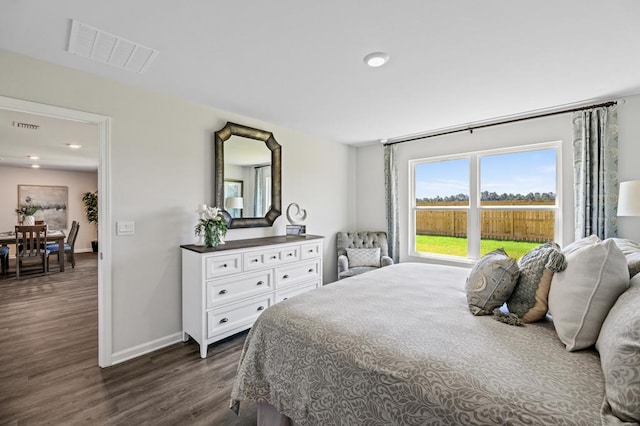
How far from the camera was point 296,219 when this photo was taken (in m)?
3.99

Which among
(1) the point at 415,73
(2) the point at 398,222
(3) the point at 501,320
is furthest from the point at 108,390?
(2) the point at 398,222

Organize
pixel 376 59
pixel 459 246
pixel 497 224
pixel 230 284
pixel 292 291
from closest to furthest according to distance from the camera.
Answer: pixel 376 59 → pixel 230 284 → pixel 292 291 → pixel 497 224 → pixel 459 246

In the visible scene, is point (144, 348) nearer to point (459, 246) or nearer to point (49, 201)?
point (459, 246)

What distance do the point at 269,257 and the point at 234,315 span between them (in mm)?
664

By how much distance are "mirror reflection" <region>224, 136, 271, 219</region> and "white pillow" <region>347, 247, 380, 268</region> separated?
1.50 m

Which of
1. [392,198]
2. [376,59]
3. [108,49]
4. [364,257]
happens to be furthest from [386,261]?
[108,49]

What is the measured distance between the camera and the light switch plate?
246 centimetres

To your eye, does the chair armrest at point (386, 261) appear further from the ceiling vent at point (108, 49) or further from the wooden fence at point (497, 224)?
the ceiling vent at point (108, 49)

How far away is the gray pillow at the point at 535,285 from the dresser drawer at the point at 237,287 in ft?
7.22

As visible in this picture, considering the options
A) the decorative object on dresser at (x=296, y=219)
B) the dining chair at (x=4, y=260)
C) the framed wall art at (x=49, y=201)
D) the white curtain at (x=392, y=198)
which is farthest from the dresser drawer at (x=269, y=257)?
the framed wall art at (x=49, y=201)

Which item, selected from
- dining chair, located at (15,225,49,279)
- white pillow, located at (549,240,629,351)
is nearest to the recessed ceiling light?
white pillow, located at (549,240,629,351)

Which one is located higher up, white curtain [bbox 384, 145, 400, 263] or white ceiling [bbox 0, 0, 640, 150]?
white ceiling [bbox 0, 0, 640, 150]

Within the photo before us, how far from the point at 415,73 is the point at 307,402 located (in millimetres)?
2366

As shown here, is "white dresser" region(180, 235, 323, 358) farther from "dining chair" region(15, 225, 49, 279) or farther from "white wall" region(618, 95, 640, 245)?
"dining chair" region(15, 225, 49, 279)
